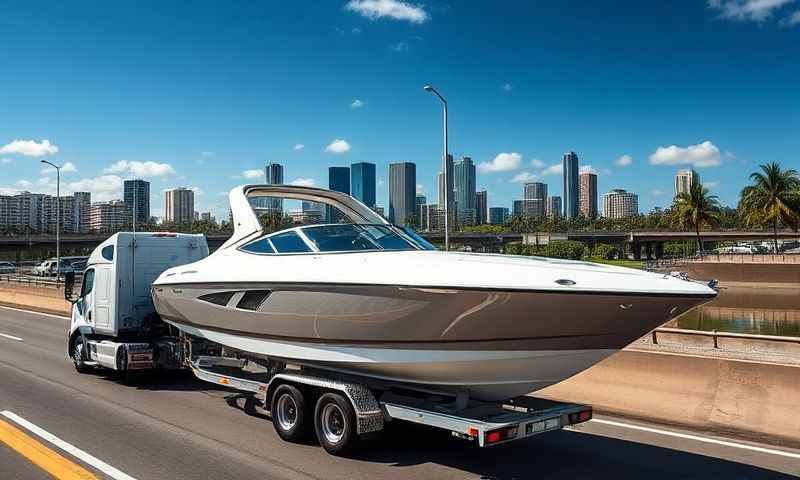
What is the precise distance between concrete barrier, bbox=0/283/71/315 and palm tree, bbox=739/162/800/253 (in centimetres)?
7095

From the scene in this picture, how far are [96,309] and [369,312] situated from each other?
783 centimetres

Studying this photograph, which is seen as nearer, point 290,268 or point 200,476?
point 200,476

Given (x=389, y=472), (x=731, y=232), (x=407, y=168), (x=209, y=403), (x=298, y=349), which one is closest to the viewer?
(x=389, y=472)

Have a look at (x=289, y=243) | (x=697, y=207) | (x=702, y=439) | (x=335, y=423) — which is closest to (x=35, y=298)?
(x=289, y=243)

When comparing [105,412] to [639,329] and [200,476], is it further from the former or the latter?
[639,329]

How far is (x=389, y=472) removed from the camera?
6.88 metres

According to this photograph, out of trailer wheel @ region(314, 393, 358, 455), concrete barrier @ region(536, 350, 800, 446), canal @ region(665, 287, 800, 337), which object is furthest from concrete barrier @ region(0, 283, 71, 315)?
canal @ region(665, 287, 800, 337)

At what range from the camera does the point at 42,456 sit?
7277mm

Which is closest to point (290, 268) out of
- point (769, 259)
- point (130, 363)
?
point (130, 363)

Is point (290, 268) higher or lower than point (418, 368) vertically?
higher

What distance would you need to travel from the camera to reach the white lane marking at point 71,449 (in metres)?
6.71

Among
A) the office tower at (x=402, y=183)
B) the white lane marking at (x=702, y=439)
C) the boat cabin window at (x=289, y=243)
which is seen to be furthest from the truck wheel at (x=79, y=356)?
the office tower at (x=402, y=183)

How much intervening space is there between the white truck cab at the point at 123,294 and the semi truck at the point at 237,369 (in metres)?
0.02

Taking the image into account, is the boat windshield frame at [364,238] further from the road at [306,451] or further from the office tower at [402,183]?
the office tower at [402,183]
